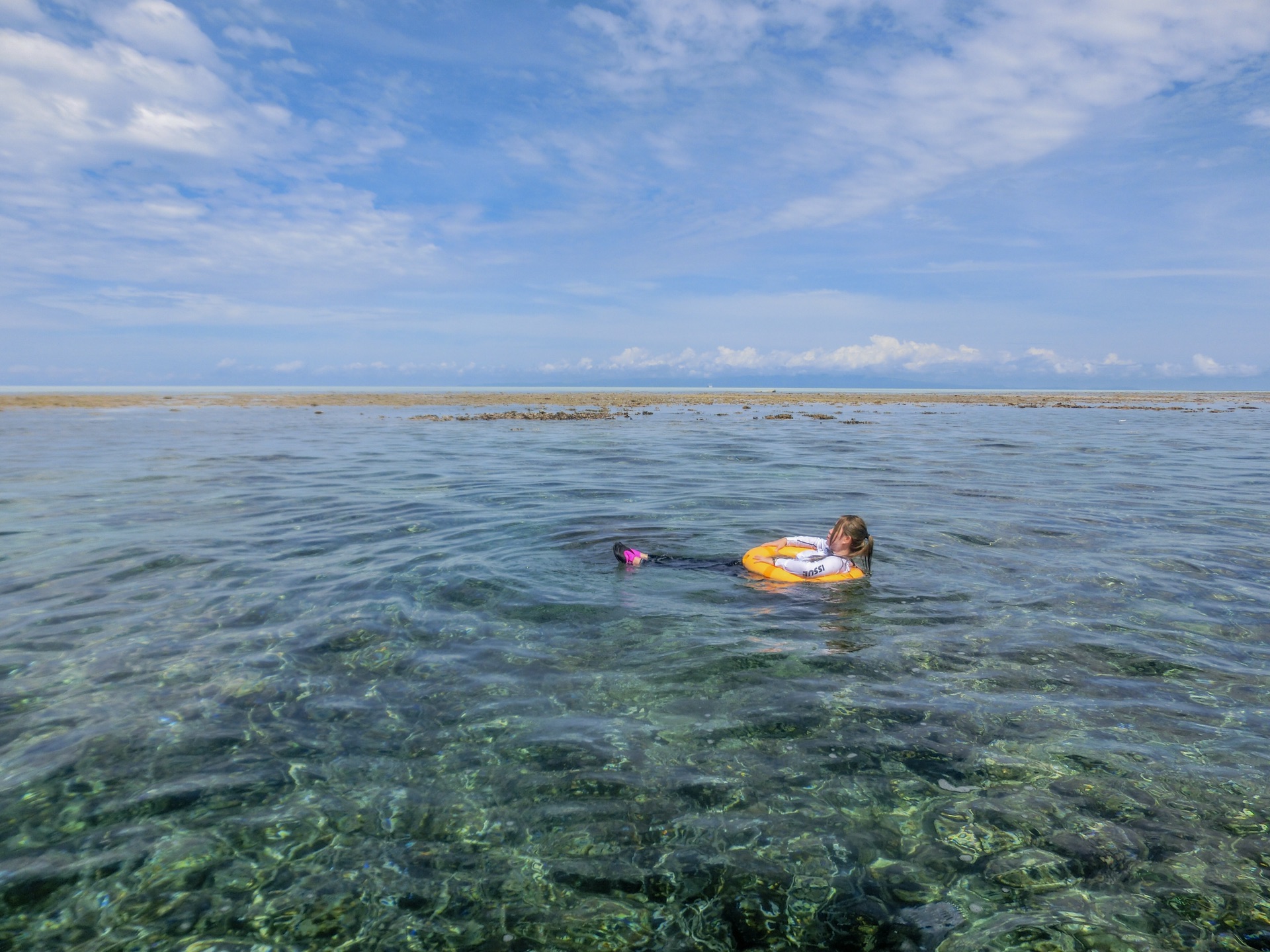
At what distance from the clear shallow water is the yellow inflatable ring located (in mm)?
278

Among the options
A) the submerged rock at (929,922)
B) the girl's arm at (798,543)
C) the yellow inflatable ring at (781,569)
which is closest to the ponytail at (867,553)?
the yellow inflatable ring at (781,569)

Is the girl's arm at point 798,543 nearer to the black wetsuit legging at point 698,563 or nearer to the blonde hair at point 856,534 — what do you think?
the blonde hair at point 856,534

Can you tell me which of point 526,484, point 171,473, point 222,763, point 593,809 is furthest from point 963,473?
point 171,473

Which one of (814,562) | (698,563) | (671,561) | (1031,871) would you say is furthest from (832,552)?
(1031,871)

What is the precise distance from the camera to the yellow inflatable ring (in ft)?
34.5

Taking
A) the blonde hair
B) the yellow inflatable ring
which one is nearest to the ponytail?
the blonde hair

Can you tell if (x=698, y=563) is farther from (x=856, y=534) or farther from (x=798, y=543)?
(x=856, y=534)

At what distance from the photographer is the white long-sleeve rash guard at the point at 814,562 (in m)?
10.5

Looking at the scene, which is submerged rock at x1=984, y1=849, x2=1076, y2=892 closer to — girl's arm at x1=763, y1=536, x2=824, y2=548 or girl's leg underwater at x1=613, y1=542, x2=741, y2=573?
girl's arm at x1=763, y1=536, x2=824, y2=548

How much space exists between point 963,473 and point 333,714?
21641mm

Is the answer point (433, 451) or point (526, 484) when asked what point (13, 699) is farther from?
point (433, 451)

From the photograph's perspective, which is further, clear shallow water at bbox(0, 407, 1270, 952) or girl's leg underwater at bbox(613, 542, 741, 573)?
girl's leg underwater at bbox(613, 542, 741, 573)

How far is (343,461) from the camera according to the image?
81.5 ft

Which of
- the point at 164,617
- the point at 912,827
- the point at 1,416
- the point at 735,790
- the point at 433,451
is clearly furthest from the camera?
the point at 1,416
